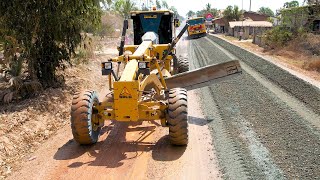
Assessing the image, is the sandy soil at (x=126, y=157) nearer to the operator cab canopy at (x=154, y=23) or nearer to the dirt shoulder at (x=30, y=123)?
the dirt shoulder at (x=30, y=123)

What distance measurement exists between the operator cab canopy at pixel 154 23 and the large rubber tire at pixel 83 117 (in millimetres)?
5917

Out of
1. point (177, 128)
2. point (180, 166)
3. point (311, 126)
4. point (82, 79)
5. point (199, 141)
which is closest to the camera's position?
point (180, 166)

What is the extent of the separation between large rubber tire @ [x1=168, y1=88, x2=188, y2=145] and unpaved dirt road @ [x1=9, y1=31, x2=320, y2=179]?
313 millimetres

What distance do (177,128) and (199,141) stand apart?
96cm

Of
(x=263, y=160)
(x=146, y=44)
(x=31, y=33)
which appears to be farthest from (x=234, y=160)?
(x=31, y=33)

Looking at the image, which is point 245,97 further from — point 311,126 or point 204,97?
point 311,126

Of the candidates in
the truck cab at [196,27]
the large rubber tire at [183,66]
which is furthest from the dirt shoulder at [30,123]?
the truck cab at [196,27]

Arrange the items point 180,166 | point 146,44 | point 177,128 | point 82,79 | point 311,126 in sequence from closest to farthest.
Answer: point 180,166, point 177,128, point 311,126, point 146,44, point 82,79

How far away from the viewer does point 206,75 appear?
30.6 ft

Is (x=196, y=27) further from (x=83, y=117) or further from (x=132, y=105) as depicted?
(x=83, y=117)

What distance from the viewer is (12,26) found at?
32.1 feet

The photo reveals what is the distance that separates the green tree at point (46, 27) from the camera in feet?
32.0

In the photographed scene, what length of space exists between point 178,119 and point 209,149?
3.15 ft

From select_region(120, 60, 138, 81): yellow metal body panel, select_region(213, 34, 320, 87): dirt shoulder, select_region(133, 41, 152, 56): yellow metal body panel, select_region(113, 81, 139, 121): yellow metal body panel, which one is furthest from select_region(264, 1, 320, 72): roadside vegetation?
select_region(113, 81, 139, 121): yellow metal body panel
